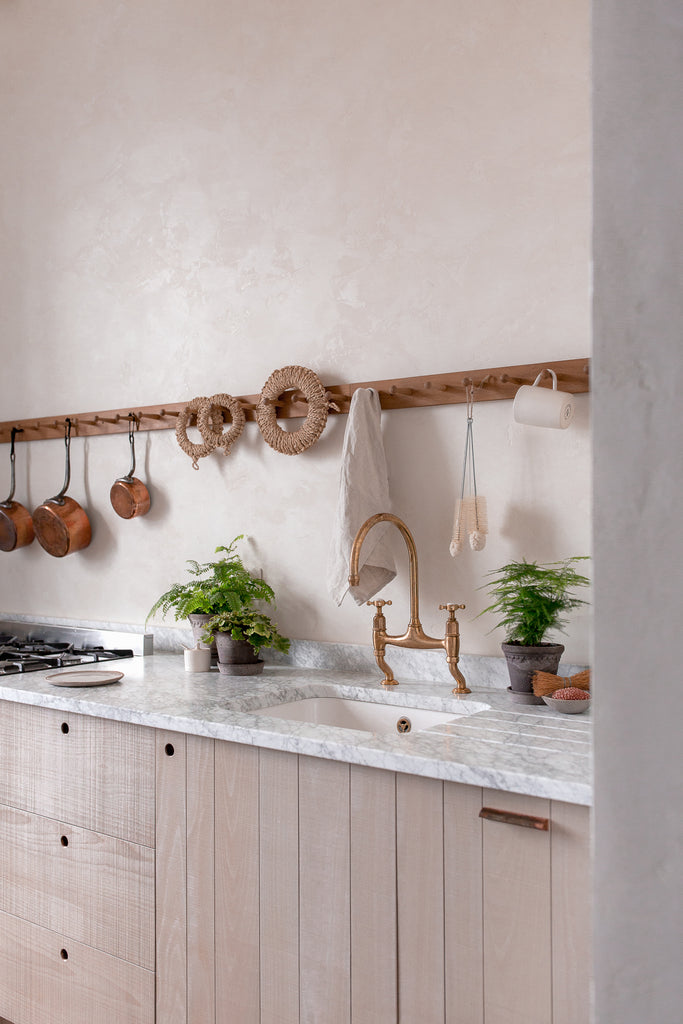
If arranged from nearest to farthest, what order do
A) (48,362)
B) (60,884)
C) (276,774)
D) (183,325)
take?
1. (276,774)
2. (60,884)
3. (183,325)
4. (48,362)

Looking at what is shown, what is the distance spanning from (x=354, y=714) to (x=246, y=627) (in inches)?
15.1

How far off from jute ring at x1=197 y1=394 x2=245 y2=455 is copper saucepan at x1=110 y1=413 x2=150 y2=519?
1.15 ft

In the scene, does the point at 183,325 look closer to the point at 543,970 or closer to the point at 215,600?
the point at 215,600

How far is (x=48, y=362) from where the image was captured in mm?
3084

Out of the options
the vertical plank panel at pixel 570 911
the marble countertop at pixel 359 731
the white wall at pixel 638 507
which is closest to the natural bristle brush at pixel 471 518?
the marble countertop at pixel 359 731

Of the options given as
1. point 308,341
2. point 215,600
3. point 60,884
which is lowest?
point 60,884

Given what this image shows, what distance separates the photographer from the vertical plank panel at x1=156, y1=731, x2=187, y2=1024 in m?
1.68

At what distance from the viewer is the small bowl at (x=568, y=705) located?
1678 millimetres

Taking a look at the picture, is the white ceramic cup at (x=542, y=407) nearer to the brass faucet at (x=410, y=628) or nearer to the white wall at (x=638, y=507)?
the brass faucet at (x=410, y=628)

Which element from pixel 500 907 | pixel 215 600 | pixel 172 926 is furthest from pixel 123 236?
pixel 500 907

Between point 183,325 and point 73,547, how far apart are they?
2.81 ft

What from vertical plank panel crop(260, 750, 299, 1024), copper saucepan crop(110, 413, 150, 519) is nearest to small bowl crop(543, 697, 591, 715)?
vertical plank panel crop(260, 750, 299, 1024)

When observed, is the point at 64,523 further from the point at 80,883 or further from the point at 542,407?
the point at 542,407

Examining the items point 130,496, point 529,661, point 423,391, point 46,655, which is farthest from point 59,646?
point 529,661
